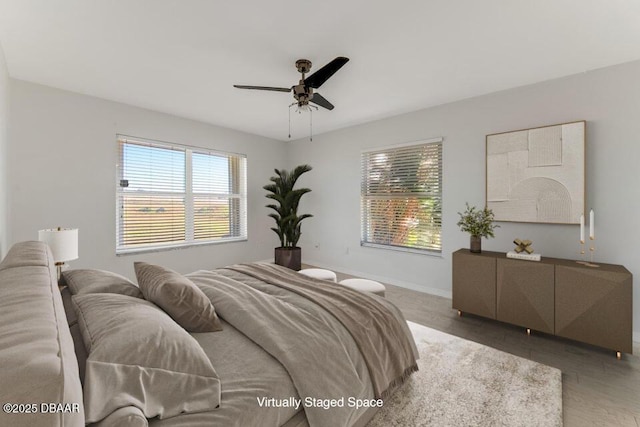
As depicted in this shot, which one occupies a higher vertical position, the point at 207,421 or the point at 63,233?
the point at 63,233

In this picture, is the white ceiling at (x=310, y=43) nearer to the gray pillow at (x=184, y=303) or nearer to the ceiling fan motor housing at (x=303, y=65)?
the ceiling fan motor housing at (x=303, y=65)

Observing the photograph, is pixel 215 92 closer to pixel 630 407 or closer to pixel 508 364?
pixel 508 364

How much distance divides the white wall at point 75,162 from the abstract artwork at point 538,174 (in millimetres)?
4340

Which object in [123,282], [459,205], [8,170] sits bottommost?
[123,282]

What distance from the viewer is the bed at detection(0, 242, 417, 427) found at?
73 cm

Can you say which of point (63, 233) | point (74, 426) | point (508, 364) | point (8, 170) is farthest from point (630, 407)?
point (8, 170)

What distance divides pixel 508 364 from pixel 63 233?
3.77 metres

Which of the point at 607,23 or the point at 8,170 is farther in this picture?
the point at 8,170

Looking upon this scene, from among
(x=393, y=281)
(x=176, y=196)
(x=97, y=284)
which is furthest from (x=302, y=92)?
(x=393, y=281)

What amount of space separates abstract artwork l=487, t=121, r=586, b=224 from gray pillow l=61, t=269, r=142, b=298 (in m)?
3.66

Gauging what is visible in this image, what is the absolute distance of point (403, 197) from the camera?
13.5 ft

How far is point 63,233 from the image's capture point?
225 cm

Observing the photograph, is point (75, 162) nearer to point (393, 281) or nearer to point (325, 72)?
point (325, 72)

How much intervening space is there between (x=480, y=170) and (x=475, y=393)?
8.31ft
